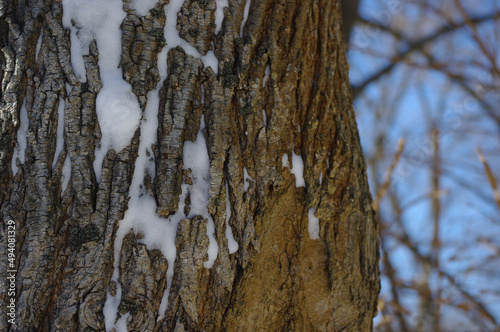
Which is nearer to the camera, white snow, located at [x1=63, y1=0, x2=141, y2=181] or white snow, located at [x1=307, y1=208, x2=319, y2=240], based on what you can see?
white snow, located at [x1=63, y1=0, x2=141, y2=181]

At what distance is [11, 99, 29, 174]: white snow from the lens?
123cm

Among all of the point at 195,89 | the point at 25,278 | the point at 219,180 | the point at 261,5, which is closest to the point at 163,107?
Answer: the point at 195,89

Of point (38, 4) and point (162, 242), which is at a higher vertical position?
point (38, 4)

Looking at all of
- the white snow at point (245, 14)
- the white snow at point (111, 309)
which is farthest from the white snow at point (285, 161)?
the white snow at point (111, 309)

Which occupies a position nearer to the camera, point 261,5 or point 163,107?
point 163,107

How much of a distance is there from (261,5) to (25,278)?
116cm

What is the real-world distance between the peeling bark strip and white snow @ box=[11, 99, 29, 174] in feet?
0.05

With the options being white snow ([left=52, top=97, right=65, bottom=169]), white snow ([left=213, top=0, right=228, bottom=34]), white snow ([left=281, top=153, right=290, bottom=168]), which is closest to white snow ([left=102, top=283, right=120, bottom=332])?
white snow ([left=52, top=97, right=65, bottom=169])

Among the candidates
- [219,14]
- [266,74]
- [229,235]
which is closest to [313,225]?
[229,235]

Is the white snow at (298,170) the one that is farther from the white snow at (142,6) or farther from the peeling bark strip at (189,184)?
the white snow at (142,6)

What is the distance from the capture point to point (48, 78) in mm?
1245

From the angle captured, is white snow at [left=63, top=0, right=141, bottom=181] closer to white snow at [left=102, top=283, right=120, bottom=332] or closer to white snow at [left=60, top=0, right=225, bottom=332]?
white snow at [left=60, top=0, right=225, bottom=332]

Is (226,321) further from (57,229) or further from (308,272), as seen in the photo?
(57,229)

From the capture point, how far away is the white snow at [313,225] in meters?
1.35
